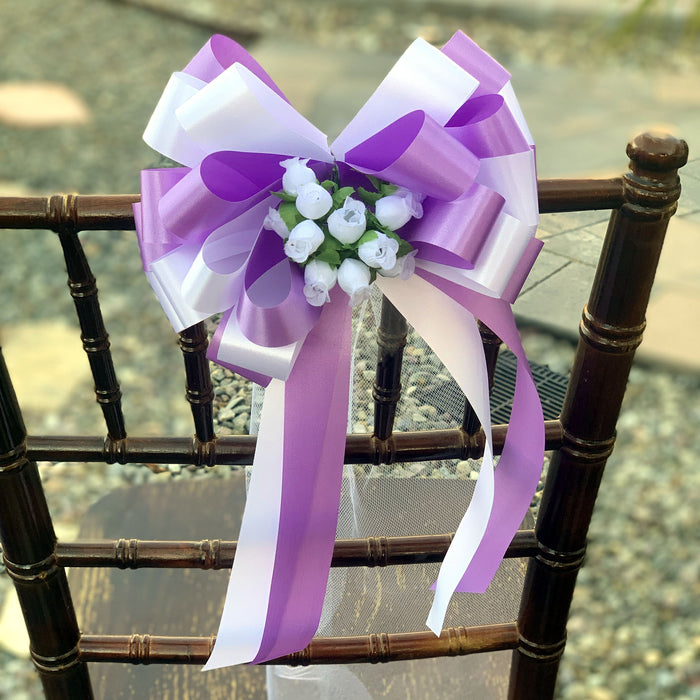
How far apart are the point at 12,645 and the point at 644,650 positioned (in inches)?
44.9

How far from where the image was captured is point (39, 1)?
4562 mm

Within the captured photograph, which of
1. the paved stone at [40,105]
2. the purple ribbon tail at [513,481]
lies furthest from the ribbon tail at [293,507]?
the paved stone at [40,105]

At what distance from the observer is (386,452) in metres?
0.80

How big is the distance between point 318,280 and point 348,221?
0.04m

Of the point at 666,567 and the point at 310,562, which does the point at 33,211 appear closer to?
the point at 310,562

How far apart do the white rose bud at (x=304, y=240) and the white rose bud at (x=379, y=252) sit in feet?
0.09

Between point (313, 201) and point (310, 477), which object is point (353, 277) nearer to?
point (313, 201)

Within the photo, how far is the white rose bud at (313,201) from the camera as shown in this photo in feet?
1.95

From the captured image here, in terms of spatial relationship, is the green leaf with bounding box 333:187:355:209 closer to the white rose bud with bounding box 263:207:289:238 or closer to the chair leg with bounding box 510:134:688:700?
the white rose bud with bounding box 263:207:289:238

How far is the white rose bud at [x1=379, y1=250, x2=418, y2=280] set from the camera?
63 cm

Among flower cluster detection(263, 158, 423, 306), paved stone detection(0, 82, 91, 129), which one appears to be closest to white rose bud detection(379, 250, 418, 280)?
flower cluster detection(263, 158, 423, 306)

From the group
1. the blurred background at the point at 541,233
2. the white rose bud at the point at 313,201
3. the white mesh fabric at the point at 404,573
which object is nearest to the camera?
the white rose bud at the point at 313,201

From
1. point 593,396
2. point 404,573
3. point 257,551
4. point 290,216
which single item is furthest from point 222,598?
point 290,216

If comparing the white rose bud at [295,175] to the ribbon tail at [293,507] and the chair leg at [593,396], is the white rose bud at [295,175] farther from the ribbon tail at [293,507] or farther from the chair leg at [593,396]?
the chair leg at [593,396]
